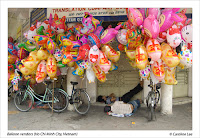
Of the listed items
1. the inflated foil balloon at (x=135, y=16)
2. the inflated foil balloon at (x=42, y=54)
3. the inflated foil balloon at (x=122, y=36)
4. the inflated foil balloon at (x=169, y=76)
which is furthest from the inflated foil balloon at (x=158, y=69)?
the inflated foil balloon at (x=42, y=54)

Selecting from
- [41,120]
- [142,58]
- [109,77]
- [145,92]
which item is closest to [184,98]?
[145,92]

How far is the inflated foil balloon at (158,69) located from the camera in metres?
3.92

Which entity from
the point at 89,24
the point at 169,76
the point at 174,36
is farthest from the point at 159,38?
the point at 89,24

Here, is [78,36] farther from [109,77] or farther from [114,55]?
[109,77]

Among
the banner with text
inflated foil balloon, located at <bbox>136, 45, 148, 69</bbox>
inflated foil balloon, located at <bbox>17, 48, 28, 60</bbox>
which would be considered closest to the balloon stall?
inflated foil balloon, located at <bbox>136, 45, 148, 69</bbox>

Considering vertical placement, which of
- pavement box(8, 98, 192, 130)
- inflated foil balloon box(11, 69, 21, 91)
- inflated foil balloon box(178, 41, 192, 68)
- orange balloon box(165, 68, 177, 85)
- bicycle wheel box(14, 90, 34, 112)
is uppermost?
inflated foil balloon box(178, 41, 192, 68)

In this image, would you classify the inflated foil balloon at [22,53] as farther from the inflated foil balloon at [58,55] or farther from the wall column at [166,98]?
the wall column at [166,98]

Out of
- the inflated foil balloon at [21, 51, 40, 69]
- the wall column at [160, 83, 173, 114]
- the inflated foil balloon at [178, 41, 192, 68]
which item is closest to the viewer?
the inflated foil balloon at [178, 41, 192, 68]

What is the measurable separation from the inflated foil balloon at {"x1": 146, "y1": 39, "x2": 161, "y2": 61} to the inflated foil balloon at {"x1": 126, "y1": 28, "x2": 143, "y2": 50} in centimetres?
32

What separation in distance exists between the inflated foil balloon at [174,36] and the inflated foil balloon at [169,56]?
0.15 meters

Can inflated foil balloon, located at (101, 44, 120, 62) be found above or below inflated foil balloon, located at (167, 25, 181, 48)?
below

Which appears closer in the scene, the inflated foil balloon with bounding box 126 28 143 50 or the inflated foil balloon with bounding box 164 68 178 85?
the inflated foil balloon with bounding box 126 28 143 50

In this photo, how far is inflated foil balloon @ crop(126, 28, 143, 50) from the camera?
3.88 metres

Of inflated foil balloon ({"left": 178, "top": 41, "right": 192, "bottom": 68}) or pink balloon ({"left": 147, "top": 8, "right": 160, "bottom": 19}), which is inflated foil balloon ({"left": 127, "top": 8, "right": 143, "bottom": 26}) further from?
inflated foil balloon ({"left": 178, "top": 41, "right": 192, "bottom": 68})
